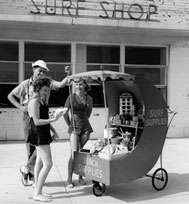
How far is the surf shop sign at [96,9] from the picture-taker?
10391mm

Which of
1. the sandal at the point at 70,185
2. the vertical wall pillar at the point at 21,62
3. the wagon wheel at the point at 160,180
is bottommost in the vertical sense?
the sandal at the point at 70,185

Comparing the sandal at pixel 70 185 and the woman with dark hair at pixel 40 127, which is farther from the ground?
the woman with dark hair at pixel 40 127

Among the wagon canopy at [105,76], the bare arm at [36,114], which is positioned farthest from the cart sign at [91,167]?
the wagon canopy at [105,76]

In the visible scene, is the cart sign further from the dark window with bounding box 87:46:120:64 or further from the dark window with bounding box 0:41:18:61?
the dark window with bounding box 87:46:120:64

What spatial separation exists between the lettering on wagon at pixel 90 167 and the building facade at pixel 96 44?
528 cm

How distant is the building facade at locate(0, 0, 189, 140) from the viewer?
10.3m

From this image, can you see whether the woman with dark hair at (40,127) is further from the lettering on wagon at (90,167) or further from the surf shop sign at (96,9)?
the surf shop sign at (96,9)

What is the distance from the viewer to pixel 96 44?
1101 cm

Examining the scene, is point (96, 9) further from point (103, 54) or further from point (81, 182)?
point (81, 182)

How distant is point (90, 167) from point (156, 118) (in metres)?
1.24

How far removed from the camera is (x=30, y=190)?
5625 millimetres

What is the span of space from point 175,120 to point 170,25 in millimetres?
2945

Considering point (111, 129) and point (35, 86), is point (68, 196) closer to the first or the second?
point (111, 129)

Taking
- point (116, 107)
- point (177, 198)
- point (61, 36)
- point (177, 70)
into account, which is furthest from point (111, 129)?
point (177, 70)
